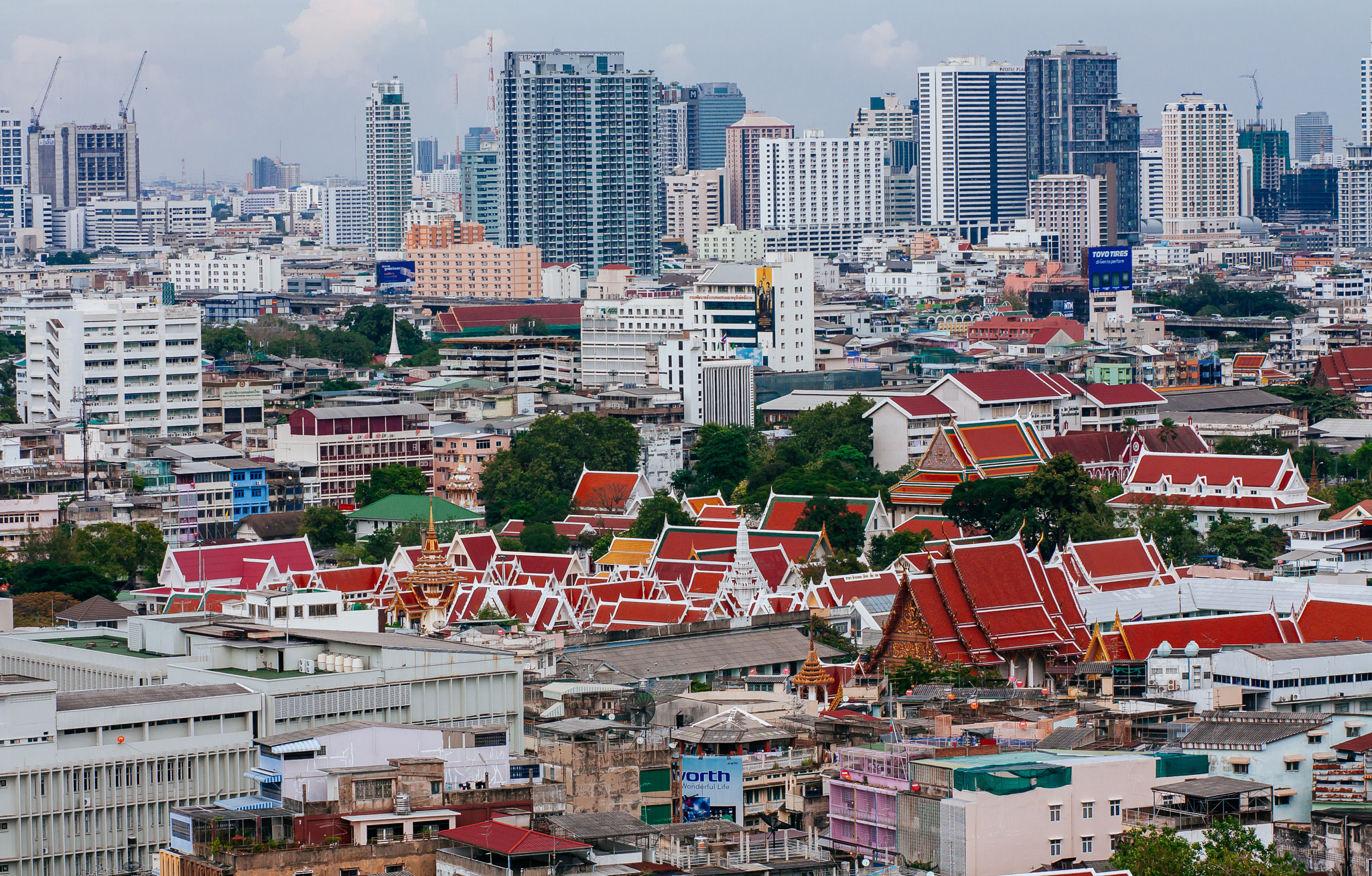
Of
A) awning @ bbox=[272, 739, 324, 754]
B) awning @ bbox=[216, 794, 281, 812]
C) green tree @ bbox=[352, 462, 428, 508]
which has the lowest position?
awning @ bbox=[216, 794, 281, 812]

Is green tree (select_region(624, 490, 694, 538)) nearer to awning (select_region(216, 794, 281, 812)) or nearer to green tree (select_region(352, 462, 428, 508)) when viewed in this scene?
green tree (select_region(352, 462, 428, 508))

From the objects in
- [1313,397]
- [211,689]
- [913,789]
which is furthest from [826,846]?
[1313,397]

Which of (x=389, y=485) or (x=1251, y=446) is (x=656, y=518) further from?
(x=1251, y=446)

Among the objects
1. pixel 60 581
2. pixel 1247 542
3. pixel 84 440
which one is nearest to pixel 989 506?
pixel 1247 542

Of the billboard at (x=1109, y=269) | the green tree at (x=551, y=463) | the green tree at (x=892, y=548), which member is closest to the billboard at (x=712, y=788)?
the green tree at (x=892, y=548)

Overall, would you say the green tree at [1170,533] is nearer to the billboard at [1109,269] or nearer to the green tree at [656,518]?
the green tree at [656,518]

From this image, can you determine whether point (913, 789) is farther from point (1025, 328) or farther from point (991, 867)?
point (1025, 328)

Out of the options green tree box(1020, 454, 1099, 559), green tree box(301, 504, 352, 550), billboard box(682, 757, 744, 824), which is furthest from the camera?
green tree box(301, 504, 352, 550)

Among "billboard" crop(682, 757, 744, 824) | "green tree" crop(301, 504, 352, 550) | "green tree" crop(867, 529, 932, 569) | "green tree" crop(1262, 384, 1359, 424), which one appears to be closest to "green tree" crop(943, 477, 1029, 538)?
"green tree" crop(867, 529, 932, 569)
